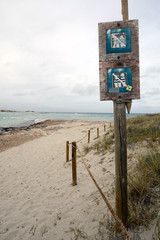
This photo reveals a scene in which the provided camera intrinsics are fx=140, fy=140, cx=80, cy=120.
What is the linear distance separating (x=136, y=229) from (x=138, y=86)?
7.34 feet

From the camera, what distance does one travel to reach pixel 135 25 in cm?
218

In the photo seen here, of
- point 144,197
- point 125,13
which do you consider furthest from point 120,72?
point 144,197

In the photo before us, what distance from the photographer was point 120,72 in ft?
7.20

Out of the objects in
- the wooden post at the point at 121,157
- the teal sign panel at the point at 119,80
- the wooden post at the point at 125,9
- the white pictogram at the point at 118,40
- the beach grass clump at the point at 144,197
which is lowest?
the beach grass clump at the point at 144,197

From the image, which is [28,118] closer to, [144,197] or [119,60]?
[144,197]

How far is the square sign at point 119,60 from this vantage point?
2.17 m

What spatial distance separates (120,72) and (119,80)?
0.12 m

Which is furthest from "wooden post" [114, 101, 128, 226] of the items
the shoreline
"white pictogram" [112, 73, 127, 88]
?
the shoreline

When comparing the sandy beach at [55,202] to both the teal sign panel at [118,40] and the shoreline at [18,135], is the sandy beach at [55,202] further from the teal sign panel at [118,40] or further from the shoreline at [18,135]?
the shoreline at [18,135]

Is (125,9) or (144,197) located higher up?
(125,9)

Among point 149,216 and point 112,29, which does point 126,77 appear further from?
point 149,216

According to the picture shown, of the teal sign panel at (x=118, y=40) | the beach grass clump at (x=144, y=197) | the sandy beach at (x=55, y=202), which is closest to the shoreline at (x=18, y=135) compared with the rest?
the sandy beach at (x=55, y=202)

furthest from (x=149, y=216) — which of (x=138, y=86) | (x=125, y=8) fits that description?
(x=125, y=8)

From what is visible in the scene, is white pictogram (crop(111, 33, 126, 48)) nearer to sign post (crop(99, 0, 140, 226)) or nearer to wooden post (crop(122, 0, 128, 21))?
sign post (crop(99, 0, 140, 226))
